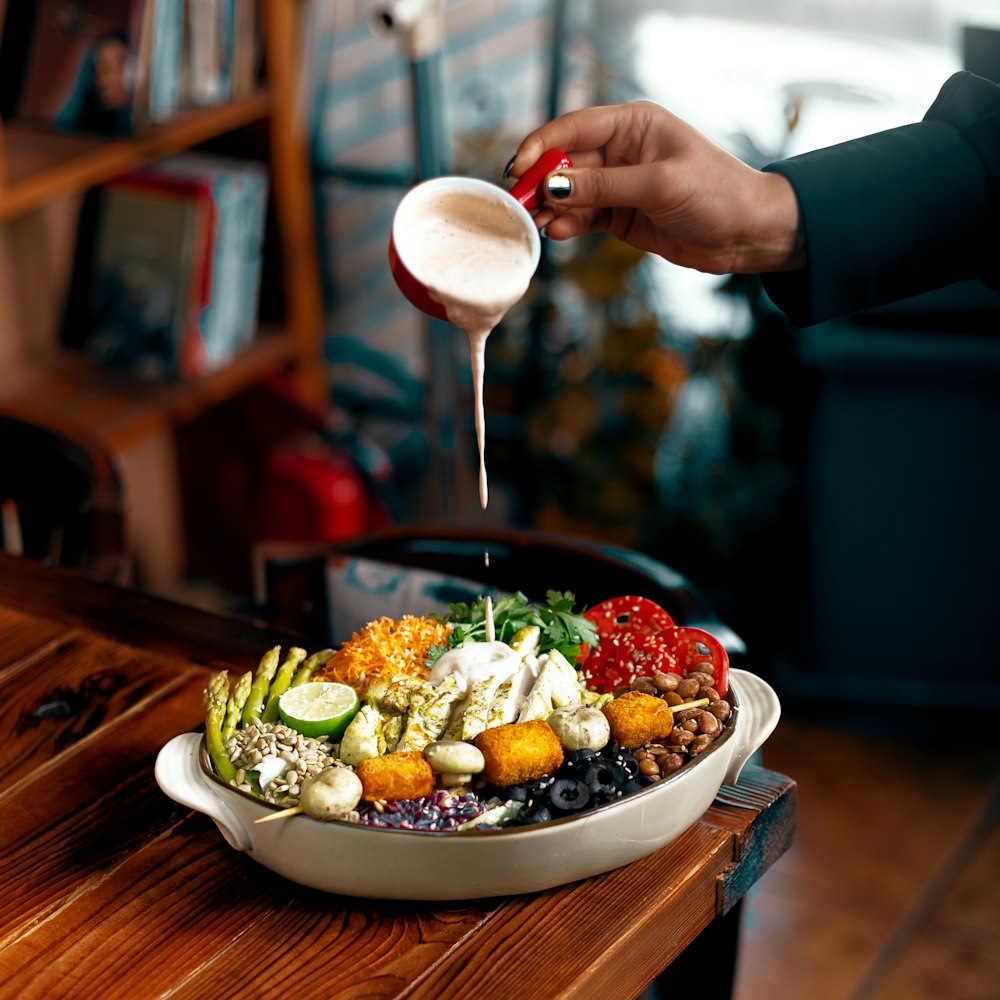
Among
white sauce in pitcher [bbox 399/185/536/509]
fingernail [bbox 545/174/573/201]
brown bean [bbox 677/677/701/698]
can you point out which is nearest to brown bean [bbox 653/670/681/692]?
brown bean [bbox 677/677/701/698]

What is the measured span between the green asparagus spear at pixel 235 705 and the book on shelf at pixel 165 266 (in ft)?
5.93

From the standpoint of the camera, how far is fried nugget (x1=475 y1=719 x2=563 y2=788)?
1.08m

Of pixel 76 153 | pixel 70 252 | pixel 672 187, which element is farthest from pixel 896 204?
pixel 70 252

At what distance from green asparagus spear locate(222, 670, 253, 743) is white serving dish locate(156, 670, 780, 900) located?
0.03 m

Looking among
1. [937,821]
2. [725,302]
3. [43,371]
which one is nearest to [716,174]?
[725,302]

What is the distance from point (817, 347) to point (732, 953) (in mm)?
1413

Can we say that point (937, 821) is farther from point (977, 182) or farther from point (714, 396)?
point (977, 182)

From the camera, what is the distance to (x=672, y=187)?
4.67ft

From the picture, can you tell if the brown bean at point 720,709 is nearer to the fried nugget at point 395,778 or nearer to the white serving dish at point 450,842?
the white serving dish at point 450,842

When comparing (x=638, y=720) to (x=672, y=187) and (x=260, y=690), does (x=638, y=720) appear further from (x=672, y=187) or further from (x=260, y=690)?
(x=672, y=187)

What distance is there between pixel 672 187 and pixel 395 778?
686 mm

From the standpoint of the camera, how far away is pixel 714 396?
297 cm

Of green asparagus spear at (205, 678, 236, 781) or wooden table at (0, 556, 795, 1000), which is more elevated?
green asparagus spear at (205, 678, 236, 781)

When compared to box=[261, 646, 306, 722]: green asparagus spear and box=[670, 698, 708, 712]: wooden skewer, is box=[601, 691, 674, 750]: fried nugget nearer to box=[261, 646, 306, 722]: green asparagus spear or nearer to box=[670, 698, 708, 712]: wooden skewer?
box=[670, 698, 708, 712]: wooden skewer
